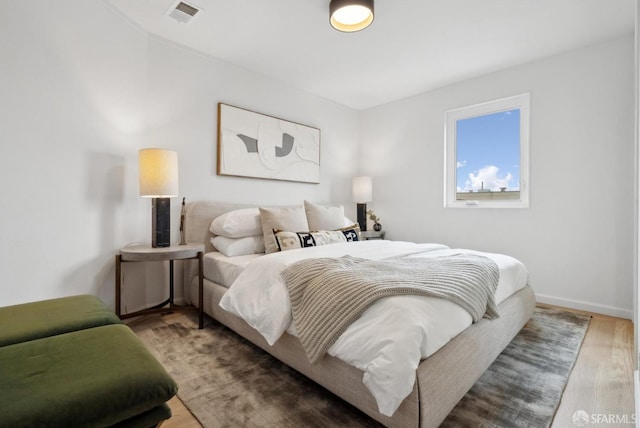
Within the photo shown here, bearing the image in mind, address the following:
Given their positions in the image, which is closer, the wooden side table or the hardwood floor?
the hardwood floor

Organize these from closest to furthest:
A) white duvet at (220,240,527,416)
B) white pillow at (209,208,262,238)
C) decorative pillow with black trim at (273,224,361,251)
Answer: white duvet at (220,240,527,416), decorative pillow with black trim at (273,224,361,251), white pillow at (209,208,262,238)

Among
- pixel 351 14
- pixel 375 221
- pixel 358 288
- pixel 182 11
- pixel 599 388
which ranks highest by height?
pixel 182 11

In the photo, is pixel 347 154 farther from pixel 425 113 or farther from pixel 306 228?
pixel 306 228

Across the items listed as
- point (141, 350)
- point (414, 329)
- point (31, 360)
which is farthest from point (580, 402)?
point (31, 360)

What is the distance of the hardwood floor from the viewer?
54.6 inches

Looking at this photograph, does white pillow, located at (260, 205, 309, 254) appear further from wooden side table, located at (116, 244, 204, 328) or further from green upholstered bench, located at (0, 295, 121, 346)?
green upholstered bench, located at (0, 295, 121, 346)

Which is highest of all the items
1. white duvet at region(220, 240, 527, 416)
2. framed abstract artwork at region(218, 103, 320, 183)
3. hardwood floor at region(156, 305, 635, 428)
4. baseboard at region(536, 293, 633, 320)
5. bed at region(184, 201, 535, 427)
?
framed abstract artwork at region(218, 103, 320, 183)

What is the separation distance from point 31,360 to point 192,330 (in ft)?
4.91

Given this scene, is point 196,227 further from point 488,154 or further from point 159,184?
point 488,154

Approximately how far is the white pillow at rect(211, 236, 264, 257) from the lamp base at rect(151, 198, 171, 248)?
1.46 ft

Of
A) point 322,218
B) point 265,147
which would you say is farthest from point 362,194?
point 265,147

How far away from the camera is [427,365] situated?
47.9 inches

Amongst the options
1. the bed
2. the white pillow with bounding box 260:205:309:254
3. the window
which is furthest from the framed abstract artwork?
the window

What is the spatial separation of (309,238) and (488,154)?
7.63ft
